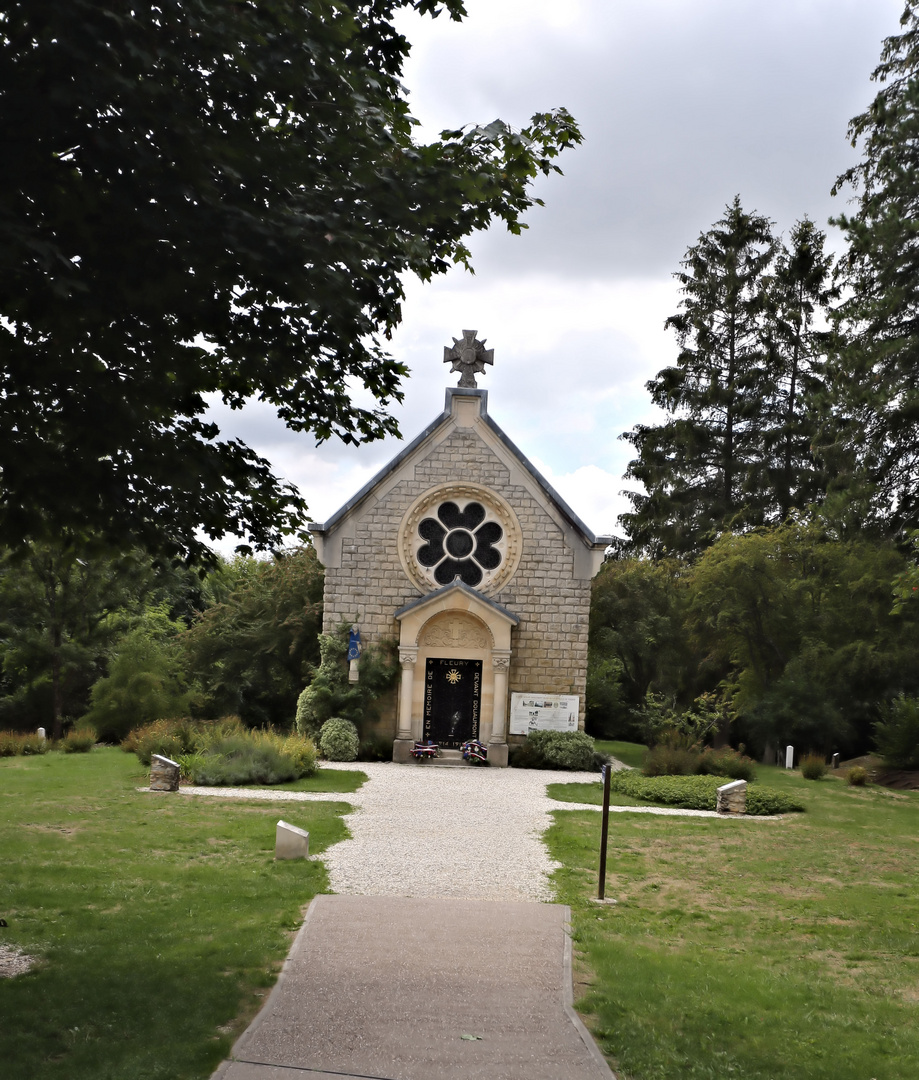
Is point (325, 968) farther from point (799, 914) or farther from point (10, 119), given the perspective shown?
point (10, 119)

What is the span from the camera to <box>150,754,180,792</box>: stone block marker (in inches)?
633

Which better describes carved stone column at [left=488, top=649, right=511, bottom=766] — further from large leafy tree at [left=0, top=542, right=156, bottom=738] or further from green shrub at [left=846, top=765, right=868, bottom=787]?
large leafy tree at [left=0, top=542, right=156, bottom=738]

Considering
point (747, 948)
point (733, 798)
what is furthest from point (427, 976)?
point (733, 798)

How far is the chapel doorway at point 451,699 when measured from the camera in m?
23.7

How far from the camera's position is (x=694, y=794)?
57.7 ft

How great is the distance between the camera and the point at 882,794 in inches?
820

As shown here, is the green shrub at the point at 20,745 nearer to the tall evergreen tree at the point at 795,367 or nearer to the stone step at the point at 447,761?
the stone step at the point at 447,761

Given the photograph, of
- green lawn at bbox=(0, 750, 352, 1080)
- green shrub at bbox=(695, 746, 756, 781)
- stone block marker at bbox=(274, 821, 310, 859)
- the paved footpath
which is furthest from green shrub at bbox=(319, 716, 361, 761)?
stone block marker at bbox=(274, 821, 310, 859)

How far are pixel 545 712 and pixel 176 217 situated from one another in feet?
62.9

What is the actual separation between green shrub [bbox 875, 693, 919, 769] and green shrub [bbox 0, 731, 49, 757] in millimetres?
19355

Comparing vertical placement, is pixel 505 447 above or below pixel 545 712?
above

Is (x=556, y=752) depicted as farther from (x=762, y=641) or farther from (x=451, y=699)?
(x=762, y=641)

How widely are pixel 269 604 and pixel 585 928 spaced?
2181 cm

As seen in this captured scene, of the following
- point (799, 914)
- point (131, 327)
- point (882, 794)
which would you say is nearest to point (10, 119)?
point (131, 327)
